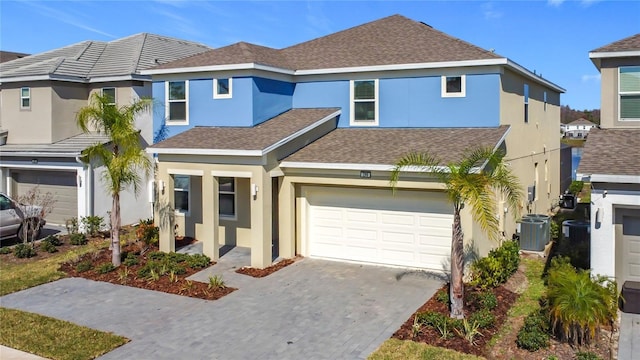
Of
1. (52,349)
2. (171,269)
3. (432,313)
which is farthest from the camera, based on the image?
(171,269)

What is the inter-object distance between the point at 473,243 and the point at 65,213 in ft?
53.3

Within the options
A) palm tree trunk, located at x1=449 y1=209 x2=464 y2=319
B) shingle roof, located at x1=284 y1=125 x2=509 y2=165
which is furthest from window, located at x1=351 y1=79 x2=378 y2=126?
palm tree trunk, located at x1=449 y1=209 x2=464 y2=319

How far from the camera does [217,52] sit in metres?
18.5

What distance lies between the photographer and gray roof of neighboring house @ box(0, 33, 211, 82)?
2175 centimetres

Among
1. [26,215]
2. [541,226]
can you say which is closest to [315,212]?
[541,226]

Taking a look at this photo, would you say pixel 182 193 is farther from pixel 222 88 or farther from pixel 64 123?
pixel 64 123

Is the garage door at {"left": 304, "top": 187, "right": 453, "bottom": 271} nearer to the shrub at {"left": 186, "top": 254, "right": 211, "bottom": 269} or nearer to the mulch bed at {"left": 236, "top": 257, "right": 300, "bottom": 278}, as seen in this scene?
the mulch bed at {"left": 236, "top": 257, "right": 300, "bottom": 278}

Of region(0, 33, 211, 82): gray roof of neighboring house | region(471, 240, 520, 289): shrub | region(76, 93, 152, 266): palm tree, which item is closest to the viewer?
region(471, 240, 520, 289): shrub

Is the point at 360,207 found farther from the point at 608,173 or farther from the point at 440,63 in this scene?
the point at 608,173

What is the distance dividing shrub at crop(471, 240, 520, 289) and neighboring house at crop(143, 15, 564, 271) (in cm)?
65

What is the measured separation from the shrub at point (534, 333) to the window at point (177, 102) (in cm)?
1278

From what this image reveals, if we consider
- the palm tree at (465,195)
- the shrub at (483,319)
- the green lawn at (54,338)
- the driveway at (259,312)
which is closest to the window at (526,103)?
the driveway at (259,312)

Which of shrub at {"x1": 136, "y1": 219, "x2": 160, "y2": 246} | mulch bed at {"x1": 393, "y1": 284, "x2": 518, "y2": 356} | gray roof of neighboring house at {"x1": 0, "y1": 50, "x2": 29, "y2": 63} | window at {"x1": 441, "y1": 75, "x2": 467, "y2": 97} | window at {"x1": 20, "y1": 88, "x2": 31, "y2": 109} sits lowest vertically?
mulch bed at {"x1": 393, "y1": 284, "x2": 518, "y2": 356}

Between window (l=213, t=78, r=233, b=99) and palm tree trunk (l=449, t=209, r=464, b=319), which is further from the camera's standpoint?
A: window (l=213, t=78, r=233, b=99)
